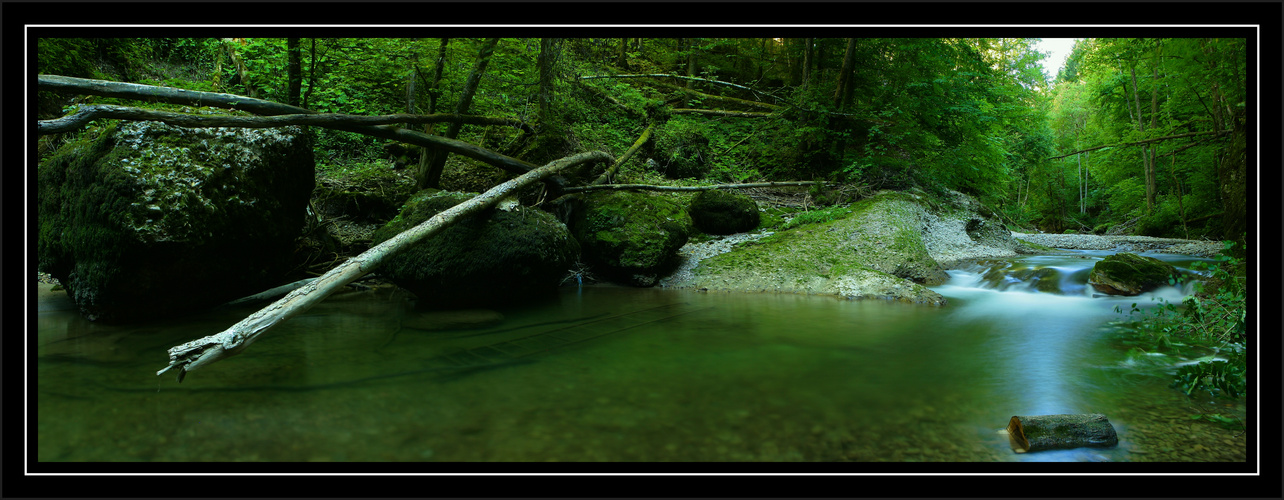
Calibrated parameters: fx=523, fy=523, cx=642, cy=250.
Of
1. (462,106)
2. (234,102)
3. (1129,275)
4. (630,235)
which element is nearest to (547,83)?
(462,106)

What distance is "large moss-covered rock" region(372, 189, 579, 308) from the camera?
5.91 metres

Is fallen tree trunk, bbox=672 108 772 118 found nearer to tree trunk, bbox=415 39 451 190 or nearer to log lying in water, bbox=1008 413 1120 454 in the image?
tree trunk, bbox=415 39 451 190

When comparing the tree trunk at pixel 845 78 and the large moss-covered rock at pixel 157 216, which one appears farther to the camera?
the tree trunk at pixel 845 78

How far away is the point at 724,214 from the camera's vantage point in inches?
378

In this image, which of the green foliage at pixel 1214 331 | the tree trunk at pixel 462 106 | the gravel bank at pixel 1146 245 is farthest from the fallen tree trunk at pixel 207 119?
the gravel bank at pixel 1146 245

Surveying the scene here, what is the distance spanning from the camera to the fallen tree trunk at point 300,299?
2836mm

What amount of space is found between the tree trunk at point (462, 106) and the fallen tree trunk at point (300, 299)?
2306 mm

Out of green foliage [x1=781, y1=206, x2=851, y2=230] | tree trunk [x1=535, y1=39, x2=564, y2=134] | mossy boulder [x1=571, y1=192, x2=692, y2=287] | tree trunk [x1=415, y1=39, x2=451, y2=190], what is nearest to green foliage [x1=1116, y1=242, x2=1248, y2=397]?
green foliage [x1=781, y1=206, x2=851, y2=230]

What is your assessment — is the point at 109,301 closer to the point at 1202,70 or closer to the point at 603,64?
the point at 603,64

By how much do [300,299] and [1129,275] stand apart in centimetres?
922

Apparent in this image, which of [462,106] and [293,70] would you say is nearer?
[293,70]

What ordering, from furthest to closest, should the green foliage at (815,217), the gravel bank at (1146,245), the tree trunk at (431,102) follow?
the gravel bank at (1146,245), the green foliage at (815,217), the tree trunk at (431,102)

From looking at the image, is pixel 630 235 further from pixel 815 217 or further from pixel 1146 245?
pixel 1146 245

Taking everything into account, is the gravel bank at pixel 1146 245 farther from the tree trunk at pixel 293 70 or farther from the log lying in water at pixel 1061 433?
the tree trunk at pixel 293 70
